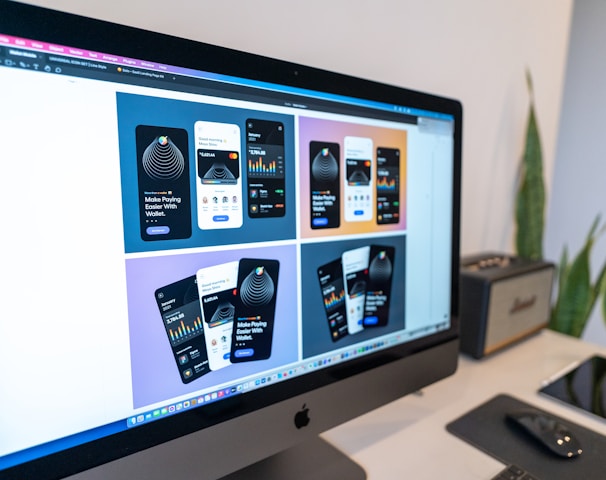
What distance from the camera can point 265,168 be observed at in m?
0.42

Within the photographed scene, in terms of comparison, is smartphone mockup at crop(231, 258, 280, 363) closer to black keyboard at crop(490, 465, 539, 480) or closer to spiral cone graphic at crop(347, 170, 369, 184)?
spiral cone graphic at crop(347, 170, 369, 184)

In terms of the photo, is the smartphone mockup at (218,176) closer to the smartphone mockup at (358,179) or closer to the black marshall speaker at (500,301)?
the smartphone mockup at (358,179)

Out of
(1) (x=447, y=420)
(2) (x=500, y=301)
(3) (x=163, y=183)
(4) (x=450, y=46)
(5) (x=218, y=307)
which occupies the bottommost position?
(1) (x=447, y=420)

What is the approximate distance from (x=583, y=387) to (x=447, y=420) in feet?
0.98

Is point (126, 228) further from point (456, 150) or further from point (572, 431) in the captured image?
point (572, 431)

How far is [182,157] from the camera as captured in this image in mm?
367

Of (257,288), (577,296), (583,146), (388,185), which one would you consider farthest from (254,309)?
(583,146)

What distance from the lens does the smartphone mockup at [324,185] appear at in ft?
1.50

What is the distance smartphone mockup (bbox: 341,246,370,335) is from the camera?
50 cm

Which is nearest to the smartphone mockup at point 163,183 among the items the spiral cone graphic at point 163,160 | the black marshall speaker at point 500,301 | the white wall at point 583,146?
the spiral cone graphic at point 163,160

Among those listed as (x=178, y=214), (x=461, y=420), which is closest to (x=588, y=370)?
(x=461, y=420)

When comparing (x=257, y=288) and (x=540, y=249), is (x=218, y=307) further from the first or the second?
(x=540, y=249)

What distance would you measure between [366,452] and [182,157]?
46cm

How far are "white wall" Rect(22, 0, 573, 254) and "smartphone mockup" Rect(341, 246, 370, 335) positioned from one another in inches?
14.7
